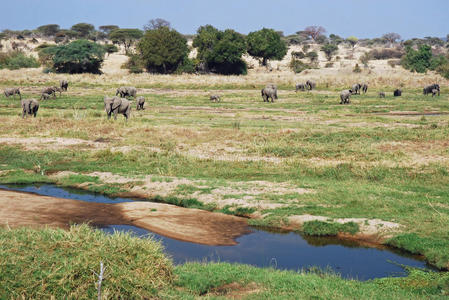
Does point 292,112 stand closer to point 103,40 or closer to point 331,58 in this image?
point 331,58

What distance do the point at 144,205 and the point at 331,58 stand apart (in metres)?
92.8

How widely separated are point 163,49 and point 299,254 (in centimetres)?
Result: 6079

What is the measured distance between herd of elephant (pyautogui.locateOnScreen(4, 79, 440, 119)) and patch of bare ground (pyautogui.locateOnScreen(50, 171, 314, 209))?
12178 mm

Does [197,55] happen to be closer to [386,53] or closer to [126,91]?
[126,91]

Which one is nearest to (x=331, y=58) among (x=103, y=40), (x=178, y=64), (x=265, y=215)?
(x=178, y=64)

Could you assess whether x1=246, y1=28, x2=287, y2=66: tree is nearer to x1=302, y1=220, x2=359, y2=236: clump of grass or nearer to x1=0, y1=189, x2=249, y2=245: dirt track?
x1=0, y1=189, x2=249, y2=245: dirt track

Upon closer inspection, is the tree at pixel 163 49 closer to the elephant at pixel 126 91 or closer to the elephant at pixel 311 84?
the elephant at pixel 311 84

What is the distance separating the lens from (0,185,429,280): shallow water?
35.3 ft

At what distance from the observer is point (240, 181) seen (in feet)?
57.6

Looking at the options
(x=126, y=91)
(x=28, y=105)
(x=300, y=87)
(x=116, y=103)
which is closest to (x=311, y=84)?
(x=300, y=87)

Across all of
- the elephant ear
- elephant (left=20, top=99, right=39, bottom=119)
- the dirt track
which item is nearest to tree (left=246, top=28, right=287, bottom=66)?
the elephant ear

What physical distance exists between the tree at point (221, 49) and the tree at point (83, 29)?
1780 inches

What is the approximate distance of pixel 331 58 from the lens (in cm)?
10238

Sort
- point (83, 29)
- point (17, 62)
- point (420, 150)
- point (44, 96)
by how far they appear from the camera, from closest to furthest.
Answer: point (420, 150) → point (44, 96) → point (17, 62) → point (83, 29)
